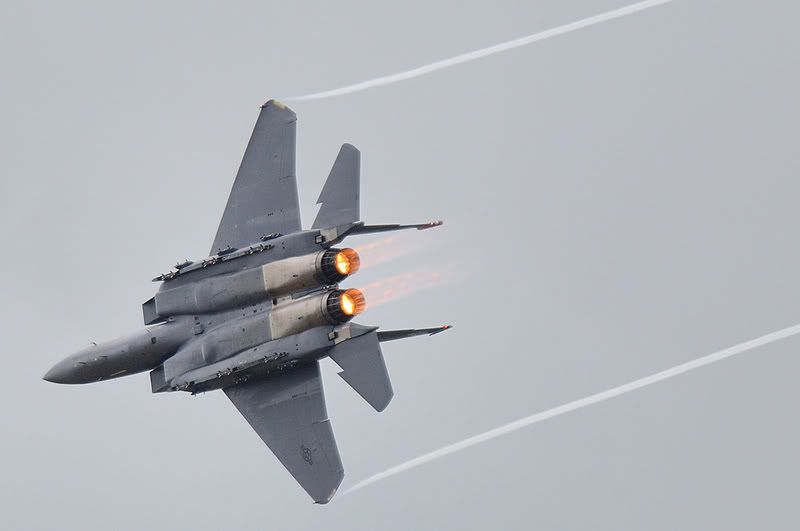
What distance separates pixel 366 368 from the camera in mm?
41281

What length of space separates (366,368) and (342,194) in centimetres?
414

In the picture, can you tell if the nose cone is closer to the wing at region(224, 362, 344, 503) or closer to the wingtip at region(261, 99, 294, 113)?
the wing at region(224, 362, 344, 503)

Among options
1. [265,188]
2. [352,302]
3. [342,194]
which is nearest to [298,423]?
[352,302]

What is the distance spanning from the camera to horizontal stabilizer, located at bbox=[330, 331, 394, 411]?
134ft

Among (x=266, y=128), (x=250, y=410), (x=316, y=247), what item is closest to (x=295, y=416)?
(x=250, y=410)

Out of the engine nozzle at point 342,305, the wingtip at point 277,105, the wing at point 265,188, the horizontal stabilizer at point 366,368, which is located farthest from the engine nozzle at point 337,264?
the wingtip at point 277,105

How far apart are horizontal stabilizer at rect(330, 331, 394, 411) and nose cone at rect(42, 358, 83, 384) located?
7327mm

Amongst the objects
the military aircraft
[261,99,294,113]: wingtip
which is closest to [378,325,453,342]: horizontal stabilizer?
Answer: the military aircraft

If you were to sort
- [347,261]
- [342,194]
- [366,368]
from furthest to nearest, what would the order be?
[342,194]
[347,261]
[366,368]

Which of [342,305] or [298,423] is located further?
[298,423]

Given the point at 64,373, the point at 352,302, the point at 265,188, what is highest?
the point at 265,188

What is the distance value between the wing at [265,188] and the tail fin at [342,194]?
5.93ft

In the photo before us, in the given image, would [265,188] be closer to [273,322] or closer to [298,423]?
[273,322]

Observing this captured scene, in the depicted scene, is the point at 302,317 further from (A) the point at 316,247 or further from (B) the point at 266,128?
(B) the point at 266,128
